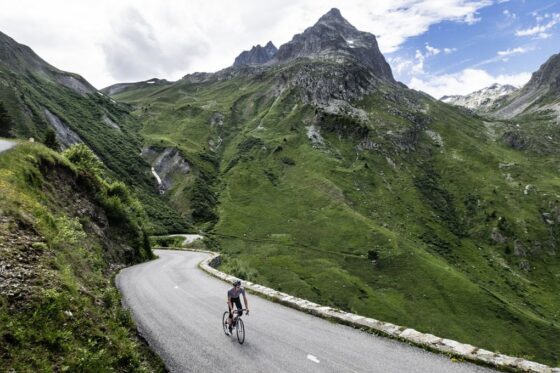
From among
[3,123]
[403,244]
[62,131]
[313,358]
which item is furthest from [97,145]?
[313,358]

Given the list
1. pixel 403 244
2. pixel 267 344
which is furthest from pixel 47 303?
pixel 403 244

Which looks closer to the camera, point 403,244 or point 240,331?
point 240,331

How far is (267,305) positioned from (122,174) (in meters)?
171

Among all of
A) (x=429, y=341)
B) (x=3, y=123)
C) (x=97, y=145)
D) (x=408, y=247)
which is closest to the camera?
(x=429, y=341)

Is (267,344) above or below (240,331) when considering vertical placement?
below

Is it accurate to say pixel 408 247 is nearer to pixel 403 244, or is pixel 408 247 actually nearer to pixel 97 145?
pixel 403 244

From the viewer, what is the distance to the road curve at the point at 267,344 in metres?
14.8

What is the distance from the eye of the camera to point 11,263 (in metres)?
14.8

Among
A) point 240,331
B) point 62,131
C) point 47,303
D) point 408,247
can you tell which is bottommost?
point 408,247

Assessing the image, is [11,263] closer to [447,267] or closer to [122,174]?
[447,267]

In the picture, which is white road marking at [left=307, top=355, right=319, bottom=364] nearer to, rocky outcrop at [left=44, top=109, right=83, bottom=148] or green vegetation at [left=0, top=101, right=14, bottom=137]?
green vegetation at [left=0, top=101, right=14, bottom=137]

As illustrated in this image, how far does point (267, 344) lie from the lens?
57.0ft

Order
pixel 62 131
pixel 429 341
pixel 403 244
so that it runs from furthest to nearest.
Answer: pixel 62 131
pixel 403 244
pixel 429 341

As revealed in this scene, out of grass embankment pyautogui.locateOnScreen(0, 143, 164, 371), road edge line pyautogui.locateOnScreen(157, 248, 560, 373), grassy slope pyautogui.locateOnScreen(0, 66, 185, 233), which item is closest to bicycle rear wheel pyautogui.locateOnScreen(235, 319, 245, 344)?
grass embankment pyautogui.locateOnScreen(0, 143, 164, 371)
